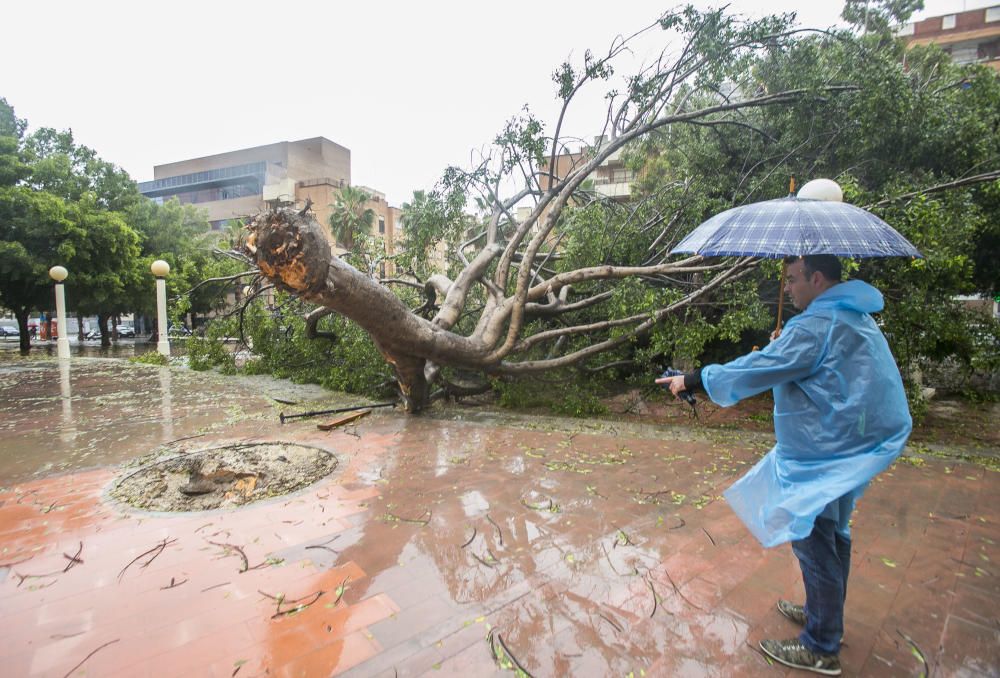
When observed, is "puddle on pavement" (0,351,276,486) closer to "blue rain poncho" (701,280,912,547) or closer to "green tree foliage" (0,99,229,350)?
"green tree foliage" (0,99,229,350)

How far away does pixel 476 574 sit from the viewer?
280 cm

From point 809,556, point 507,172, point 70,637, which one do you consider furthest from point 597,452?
point 507,172

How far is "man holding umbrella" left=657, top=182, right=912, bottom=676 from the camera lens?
1968 mm

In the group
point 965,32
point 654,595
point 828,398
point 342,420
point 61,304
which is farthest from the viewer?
point 965,32

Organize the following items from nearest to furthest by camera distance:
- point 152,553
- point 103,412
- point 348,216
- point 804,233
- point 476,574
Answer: point 804,233, point 476,574, point 152,553, point 103,412, point 348,216

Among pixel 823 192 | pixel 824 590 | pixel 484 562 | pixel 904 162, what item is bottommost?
pixel 484 562

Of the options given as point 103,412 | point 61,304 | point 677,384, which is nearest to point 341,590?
point 677,384

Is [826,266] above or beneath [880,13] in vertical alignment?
beneath

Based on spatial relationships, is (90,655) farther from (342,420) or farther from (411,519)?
(342,420)

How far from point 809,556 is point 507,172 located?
270 inches

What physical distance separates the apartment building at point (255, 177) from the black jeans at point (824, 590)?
37.9 m

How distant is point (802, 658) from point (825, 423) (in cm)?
95

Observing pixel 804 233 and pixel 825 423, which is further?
pixel 804 233

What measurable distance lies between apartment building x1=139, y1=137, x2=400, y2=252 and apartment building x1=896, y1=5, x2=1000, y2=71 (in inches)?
1264
